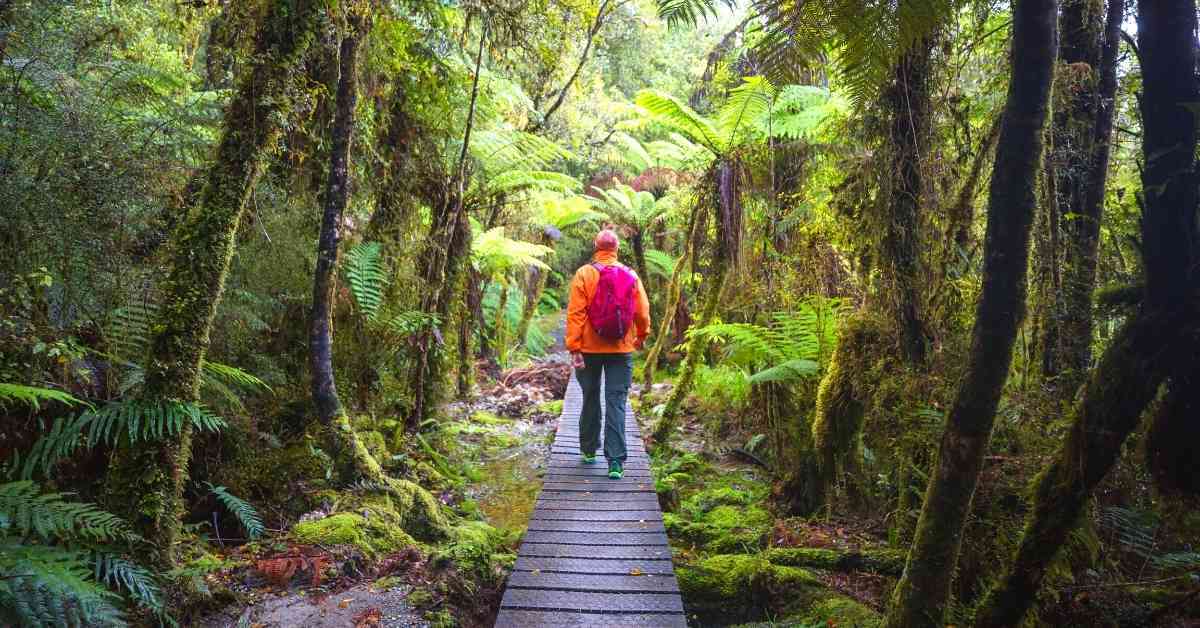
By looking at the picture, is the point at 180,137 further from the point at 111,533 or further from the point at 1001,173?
→ the point at 1001,173

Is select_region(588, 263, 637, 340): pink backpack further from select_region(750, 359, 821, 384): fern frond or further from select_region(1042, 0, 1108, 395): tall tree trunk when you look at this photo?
select_region(1042, 0, 1108, 395): tall tree trunk

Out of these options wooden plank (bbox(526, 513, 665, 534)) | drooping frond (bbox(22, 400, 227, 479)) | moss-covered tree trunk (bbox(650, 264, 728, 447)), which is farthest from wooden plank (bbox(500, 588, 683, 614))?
moss-covered tree trunk (bbox(650, 264, 728, 447))

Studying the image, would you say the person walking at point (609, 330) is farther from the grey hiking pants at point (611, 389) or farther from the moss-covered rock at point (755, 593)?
the moss-covered rock at point (755, 593)

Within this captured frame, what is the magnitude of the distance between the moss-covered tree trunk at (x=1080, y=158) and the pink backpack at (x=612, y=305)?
8.35 feet

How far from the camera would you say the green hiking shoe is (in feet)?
16.4

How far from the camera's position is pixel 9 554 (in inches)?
77.1

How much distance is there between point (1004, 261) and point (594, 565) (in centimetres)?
246

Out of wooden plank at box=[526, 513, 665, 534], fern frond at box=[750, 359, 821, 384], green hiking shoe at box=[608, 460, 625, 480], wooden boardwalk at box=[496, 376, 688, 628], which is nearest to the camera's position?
wooden boardwalk at box=[496, 376, 688, 628]

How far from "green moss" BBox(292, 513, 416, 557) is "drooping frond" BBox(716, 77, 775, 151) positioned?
4531mm

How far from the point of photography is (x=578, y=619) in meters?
2.96

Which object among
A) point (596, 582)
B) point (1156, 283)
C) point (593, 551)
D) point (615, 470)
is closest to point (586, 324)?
point (615, 470)

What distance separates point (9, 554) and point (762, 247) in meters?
6.25

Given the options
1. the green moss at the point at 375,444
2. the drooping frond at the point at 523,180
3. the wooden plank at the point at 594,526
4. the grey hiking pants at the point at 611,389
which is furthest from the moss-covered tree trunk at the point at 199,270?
the drooping frond at the point at 523,180

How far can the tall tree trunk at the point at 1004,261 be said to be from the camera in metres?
1.96
